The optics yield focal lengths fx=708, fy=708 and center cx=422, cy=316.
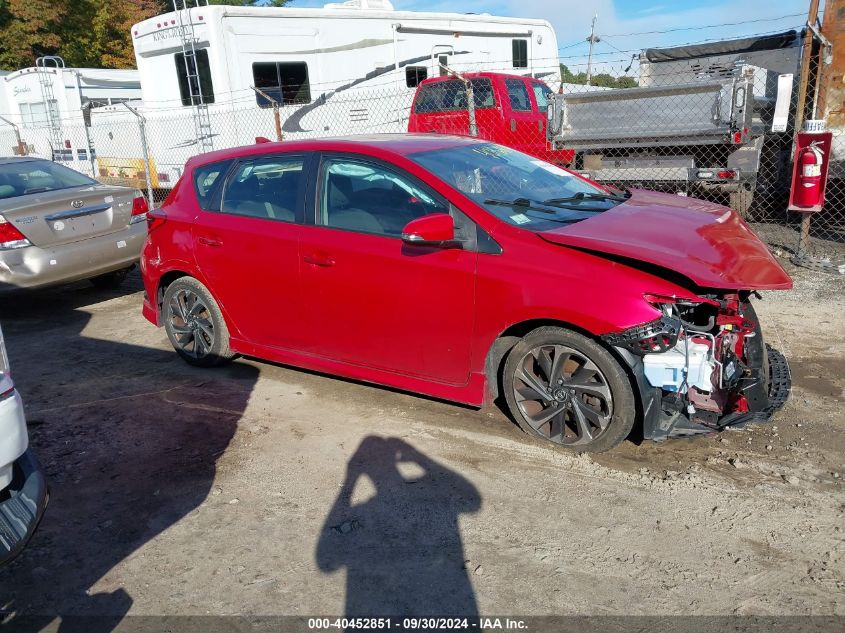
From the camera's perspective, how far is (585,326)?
365 cm

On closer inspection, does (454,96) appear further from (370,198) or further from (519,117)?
(370,198)

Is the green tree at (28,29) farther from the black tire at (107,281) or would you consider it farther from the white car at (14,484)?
the white car at (14,484)

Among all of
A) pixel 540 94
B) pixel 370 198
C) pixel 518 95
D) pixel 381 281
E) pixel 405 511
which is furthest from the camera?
pixel 540 94

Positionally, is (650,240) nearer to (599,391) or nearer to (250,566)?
(599,391)

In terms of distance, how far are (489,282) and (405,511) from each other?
130 cm

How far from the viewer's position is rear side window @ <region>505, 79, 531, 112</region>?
11.5 meters

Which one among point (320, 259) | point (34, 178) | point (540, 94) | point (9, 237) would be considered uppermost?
point (540, 94)

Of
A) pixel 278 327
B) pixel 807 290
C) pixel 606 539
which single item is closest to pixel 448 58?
pixel 807 290

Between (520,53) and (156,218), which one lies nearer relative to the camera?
(156,218)

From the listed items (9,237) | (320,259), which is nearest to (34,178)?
(9,237)

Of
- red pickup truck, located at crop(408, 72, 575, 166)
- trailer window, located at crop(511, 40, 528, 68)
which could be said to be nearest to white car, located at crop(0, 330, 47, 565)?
red pickup truck, located at crop(408, 72, 575, 166)

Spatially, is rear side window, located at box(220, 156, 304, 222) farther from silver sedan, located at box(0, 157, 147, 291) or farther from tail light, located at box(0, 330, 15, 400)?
silver sedan, located at box(0, 157, 147, 291)

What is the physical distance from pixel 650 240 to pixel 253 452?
2.57m

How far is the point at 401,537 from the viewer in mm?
3297
